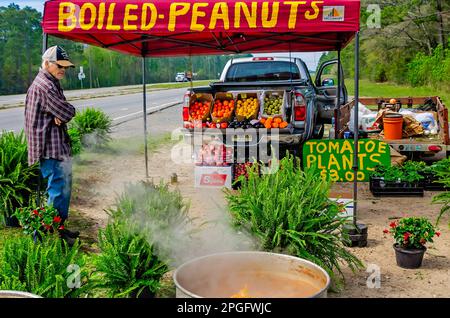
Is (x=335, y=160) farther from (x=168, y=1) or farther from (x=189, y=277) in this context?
(x=189, y=277)

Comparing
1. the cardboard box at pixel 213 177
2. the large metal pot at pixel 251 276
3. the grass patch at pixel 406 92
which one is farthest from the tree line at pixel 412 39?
the large metal pot at pixel 251 276

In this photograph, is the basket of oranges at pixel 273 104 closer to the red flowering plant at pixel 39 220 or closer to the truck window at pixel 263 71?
the truck window at pixel 263 71

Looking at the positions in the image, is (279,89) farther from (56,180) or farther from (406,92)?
(406,92)

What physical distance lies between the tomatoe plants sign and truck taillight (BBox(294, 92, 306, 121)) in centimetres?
168

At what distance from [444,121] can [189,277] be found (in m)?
7.34

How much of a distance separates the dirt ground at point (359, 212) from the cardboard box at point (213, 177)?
0.14m

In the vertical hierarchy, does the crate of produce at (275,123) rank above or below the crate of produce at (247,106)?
below

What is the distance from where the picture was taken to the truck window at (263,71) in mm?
11828

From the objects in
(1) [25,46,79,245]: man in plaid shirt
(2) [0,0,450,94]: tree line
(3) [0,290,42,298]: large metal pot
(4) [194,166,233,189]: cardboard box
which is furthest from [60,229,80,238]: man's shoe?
(2) [0,0,450,94]: tree line

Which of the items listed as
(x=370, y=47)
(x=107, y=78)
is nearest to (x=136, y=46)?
(x=370, y=47)

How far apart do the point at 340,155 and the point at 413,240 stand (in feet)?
7.05

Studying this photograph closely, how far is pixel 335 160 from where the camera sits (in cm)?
729

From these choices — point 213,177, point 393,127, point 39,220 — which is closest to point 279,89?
point 213,177

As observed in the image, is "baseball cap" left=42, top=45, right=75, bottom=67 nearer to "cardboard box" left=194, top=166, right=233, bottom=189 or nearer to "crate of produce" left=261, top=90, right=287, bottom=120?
"cardboard box" left=194, top=166, right=233, bottom=189
